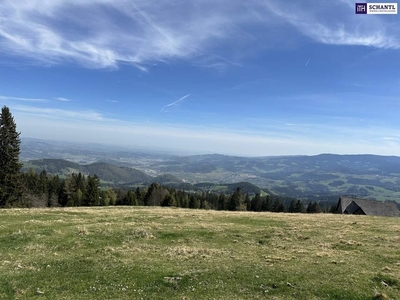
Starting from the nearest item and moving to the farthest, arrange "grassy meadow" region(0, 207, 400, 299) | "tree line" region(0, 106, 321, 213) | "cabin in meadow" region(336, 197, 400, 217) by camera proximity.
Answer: "grassy meadow" region(0, 207, 400, 299)
"tree line" region(0, 106, 321, 213)
"cabin in meadow" region(336, 197, 400, 217)

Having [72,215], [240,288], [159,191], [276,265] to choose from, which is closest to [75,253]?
[240,288]

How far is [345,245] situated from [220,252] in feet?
34.0

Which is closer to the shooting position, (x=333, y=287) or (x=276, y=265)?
(x=333, y=287)

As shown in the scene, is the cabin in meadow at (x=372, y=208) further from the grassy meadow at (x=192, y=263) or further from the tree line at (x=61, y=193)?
the grassy meadow at (x=192, y=263)

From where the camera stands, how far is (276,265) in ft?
51.9

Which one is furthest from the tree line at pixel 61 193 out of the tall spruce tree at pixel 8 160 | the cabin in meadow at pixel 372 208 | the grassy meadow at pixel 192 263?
the cabin in meadow at pixel 372 208

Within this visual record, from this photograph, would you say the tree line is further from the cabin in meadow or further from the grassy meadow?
the cabin in meadow

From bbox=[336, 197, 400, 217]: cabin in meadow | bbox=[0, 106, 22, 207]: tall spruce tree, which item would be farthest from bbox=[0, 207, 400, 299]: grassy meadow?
bbox=[336, 197, 400, 217]: cabin in meadow

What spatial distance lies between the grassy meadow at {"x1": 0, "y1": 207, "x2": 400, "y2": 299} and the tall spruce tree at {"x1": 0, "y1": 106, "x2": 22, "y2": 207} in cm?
3477

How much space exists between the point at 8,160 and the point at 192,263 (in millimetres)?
53726

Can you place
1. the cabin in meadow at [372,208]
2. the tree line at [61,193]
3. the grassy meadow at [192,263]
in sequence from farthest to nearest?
the cabin in meadow at [372,208]
the tree line at [61,193]
the grassy meadow at [192,263]

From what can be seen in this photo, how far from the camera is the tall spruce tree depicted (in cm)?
5266

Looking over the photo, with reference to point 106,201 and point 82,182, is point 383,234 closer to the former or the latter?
point 106,201

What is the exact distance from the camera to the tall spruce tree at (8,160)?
5266 cm
